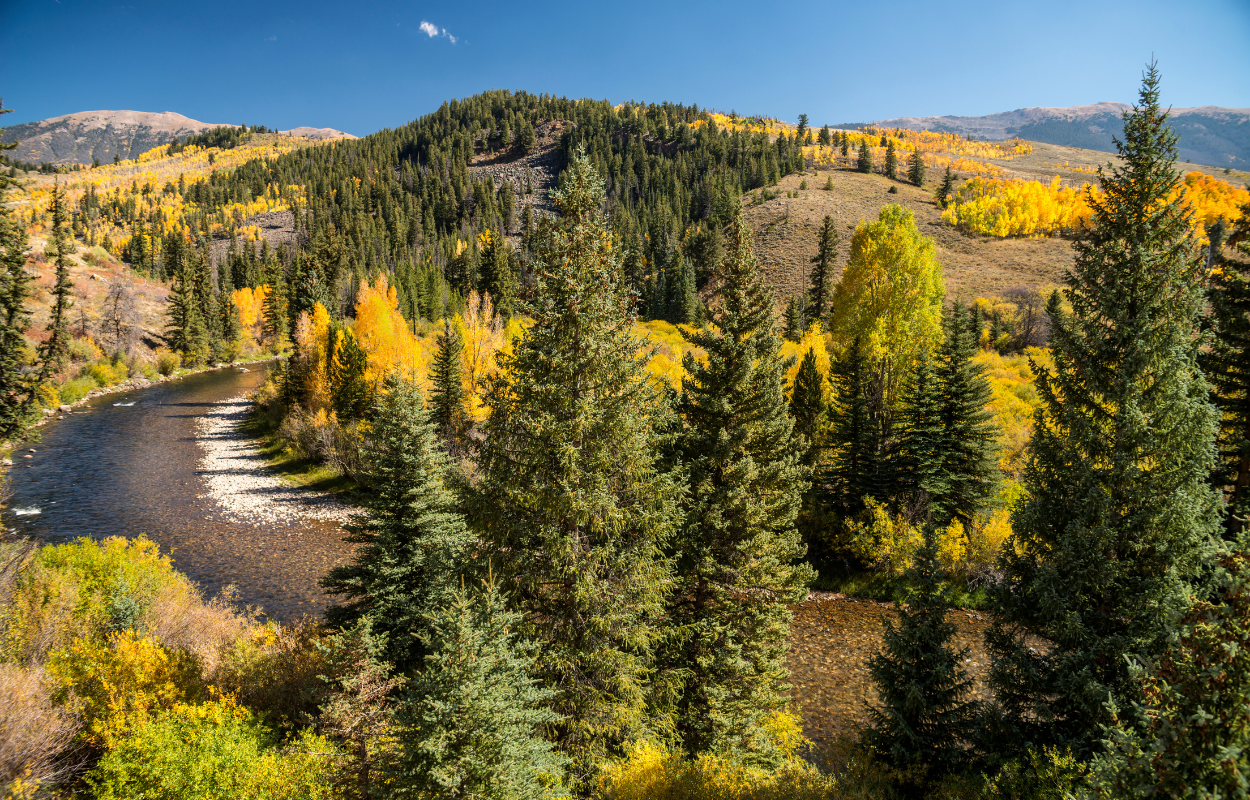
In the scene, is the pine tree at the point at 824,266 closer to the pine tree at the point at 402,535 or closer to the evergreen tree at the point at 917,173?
the pine tree at the point at 402,535

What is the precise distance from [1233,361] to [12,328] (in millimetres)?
34699

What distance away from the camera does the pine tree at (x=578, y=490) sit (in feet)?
38.0

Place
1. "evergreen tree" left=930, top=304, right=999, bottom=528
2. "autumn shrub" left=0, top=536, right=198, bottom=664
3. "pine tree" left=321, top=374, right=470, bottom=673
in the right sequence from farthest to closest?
"evergreen tree" left=930, top=304, right=999, bottom=528
"pine tree" left=321, top=374, right=470, bottom=673
"autumn shrub" left=0, top=536, right=198, bottom=664

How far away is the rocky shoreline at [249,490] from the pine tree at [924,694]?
104 ft

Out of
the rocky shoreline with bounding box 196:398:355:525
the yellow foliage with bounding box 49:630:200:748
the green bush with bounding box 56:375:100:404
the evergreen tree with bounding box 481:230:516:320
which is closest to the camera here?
the yellow foliage with bounding box 49:630:200:748

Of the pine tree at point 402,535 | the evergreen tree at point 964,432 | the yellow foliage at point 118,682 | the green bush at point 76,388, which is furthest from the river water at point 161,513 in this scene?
the evergreen tree at point 964,432

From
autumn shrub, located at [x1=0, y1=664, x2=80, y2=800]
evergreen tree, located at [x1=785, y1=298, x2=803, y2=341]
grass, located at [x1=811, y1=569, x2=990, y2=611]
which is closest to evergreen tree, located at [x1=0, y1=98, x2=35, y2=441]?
autumn shrub, located at [x1=0, y1=664, x2=80, y2=800]

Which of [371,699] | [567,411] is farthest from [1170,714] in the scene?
[371,699]

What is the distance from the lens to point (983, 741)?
1131cm

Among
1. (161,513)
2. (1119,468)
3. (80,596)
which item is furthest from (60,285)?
(1119,468)

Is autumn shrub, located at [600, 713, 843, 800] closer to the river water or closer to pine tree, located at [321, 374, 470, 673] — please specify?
pine tree, located at [321, 374, 470, 673]

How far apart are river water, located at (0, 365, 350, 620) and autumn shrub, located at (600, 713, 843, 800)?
60.1 feet

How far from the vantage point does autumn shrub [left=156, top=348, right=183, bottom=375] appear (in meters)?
68.7

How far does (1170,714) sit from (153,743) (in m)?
17.5
